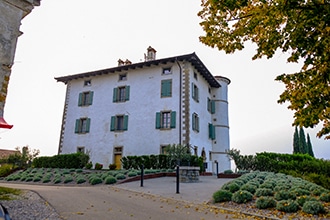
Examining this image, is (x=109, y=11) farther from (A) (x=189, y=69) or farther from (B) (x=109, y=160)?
(B) (x=109, y=160)

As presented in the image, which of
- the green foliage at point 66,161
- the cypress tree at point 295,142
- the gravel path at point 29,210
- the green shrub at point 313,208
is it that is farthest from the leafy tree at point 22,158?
the cypress tree at point 295,142

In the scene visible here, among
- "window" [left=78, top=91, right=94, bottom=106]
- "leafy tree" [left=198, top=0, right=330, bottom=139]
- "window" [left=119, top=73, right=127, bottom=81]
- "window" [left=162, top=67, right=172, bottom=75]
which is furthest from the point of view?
"window" [left=78, top=91, right=94, bottom=106]

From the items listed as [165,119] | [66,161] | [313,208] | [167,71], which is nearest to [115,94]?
[167,71]

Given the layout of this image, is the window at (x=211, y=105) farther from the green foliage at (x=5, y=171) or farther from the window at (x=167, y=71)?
the green foliage at (x=5, y=171)

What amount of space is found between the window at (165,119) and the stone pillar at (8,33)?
1420 cm

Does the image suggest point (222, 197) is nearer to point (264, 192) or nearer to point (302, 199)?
point (264, 192)

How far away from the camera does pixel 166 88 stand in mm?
19938

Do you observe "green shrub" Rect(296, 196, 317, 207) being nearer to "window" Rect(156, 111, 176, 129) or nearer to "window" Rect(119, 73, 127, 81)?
"window" Rect(156, 111, 176, 129)

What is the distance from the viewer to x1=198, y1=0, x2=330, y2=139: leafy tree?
4992 mm

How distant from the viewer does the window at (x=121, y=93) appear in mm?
21516

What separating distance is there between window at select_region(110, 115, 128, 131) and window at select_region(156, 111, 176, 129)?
9.58 feet

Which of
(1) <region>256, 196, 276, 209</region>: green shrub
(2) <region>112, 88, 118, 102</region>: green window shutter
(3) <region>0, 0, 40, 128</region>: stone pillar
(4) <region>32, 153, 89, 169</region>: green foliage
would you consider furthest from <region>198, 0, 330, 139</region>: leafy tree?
(2) <region>112, 88, 118, 102</region>: green window shutter

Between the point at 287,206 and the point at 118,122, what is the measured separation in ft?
55.0

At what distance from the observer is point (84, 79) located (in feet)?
78.9
